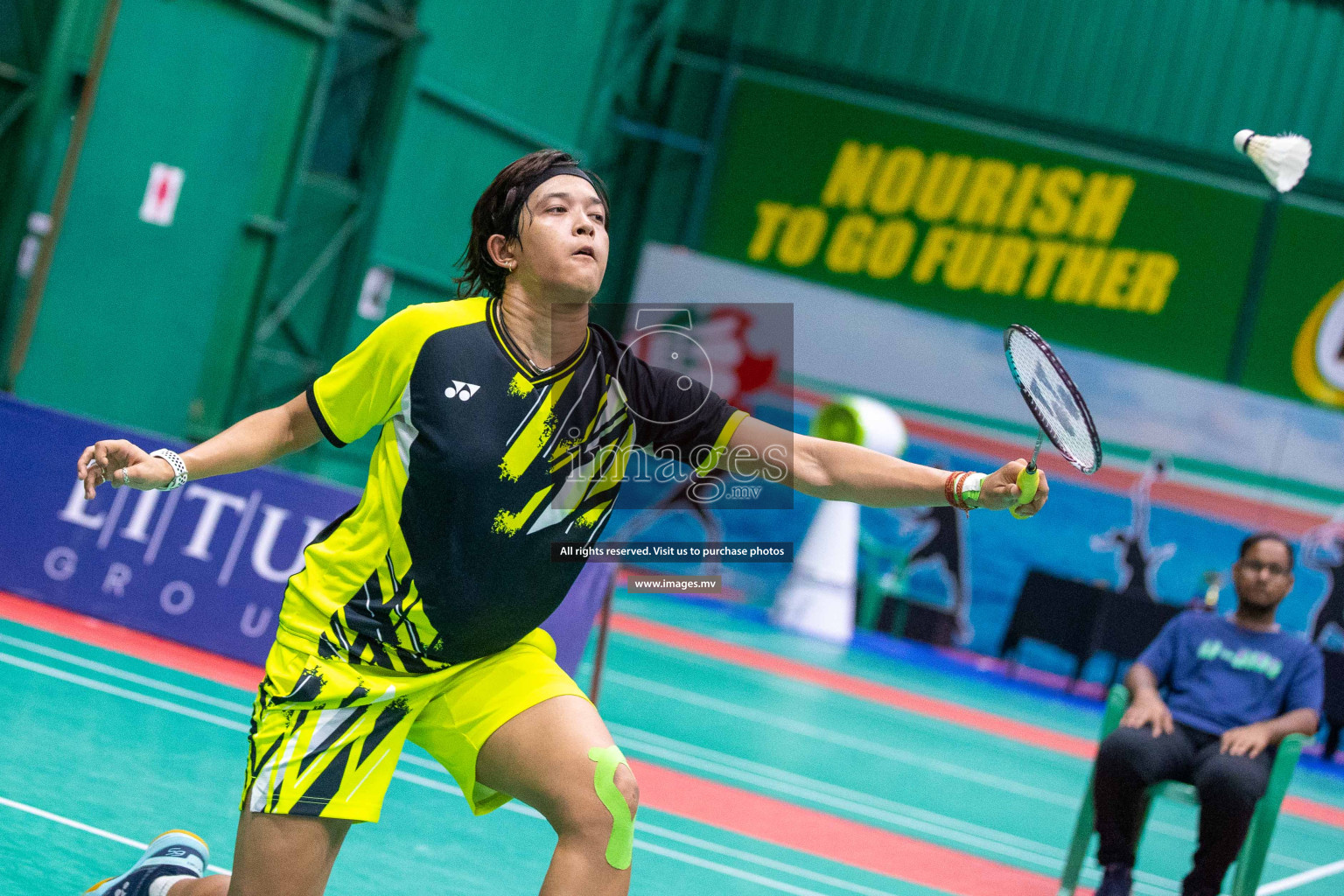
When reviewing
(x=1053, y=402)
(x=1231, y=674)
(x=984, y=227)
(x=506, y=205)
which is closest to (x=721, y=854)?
(x=1231, y=674)

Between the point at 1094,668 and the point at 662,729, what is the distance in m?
7.73

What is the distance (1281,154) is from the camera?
3.42 meters

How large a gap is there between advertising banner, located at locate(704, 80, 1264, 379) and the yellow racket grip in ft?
39.7

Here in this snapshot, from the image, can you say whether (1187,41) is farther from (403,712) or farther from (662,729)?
(403,712)

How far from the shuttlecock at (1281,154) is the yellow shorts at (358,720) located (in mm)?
2252

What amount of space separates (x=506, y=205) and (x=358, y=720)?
976 mm

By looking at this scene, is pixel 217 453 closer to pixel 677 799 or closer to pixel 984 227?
pixel 677 799

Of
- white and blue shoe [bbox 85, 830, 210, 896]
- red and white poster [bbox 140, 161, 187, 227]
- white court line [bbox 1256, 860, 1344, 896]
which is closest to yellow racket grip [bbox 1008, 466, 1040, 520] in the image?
white and blue shoe [bbox 85, 830, 210, 896]

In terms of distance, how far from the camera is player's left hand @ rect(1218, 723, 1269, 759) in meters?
4.50

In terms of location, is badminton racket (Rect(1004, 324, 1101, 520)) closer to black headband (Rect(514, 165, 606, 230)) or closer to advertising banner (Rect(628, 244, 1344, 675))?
black headband (Rect(514, 165, 606, 230))

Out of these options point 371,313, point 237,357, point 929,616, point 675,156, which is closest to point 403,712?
point 237,357

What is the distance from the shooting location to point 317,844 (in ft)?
7.86

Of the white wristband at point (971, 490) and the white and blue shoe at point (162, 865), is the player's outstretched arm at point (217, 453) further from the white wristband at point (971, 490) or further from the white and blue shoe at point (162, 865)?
the white wristband at point (971, 490)

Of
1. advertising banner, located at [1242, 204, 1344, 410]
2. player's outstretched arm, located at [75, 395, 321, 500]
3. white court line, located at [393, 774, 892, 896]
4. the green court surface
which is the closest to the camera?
player's outstretched arm, located at [75, 395, 321, 500]
